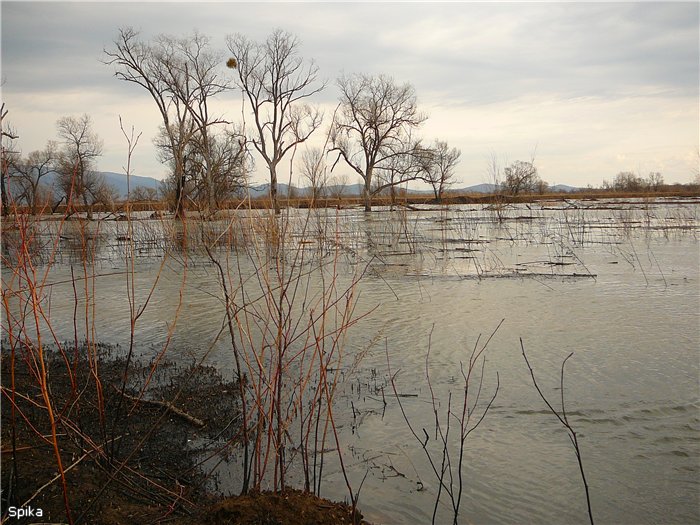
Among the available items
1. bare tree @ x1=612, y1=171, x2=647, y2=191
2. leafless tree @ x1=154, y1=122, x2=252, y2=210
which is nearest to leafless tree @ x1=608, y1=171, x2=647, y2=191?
bare tree @ x1=612, y1=171, x2=647, y2=191

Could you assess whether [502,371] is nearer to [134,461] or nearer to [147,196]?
[134,461]

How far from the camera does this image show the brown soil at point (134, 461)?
7.30 ft

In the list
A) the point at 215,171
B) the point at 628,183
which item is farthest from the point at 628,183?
the point at 215,171

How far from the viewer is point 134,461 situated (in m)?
2.88

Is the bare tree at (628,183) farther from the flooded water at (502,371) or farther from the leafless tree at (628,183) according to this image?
the flooded water at (502,371)

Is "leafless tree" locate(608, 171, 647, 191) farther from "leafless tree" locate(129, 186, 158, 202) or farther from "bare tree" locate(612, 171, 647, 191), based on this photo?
"leafless tree" locate(129, 186, 158, 202)

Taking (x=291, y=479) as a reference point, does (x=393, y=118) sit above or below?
above

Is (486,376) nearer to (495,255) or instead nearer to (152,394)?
(152,394)

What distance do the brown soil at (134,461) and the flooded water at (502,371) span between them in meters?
0.33

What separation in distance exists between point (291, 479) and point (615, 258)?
9213 millimetres

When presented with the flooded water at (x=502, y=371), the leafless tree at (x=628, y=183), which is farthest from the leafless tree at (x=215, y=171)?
the leafless tree at (x=628, y=183)

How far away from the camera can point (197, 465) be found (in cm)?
282

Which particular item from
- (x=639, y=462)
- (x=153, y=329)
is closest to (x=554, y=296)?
(x=639, y=462)

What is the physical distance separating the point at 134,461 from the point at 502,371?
111 inches
